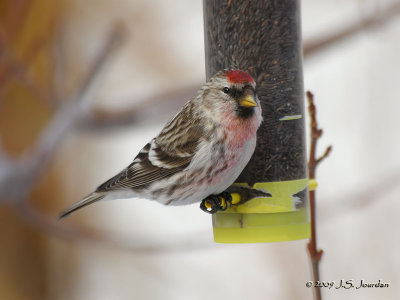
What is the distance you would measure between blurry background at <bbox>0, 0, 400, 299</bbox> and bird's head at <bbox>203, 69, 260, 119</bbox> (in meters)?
2.08

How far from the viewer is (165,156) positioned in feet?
8.88

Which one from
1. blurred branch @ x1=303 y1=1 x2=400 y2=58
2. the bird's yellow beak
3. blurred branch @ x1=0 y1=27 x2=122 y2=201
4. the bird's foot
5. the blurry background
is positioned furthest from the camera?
the blurry background

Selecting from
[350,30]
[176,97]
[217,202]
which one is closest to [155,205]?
[176,97]

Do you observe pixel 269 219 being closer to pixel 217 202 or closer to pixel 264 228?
pixel 264 228

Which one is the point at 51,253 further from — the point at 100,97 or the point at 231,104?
the point at 231,104

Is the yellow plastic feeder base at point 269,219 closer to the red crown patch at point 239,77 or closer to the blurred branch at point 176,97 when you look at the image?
the red crown patch at point 239,77

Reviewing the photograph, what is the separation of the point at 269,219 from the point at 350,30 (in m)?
1.27

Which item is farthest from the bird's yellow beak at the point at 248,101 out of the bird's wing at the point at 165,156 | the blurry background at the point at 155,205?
the blurry background at the point at 155,205

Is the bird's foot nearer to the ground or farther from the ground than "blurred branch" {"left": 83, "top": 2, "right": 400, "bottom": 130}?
nearer to the ground

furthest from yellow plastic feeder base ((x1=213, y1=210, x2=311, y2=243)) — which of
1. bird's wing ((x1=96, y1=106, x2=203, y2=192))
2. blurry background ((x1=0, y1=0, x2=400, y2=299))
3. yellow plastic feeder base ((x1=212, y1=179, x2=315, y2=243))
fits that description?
blurry background ((x1=0, y1=0, x2=400, y2=299))

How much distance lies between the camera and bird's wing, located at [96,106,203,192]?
2.65 m

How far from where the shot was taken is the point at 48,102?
359 cm

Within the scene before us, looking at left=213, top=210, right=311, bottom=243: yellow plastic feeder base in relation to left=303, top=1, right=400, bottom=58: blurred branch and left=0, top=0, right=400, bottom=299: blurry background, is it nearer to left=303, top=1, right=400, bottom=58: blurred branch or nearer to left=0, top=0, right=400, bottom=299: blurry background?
left=303, top=1, right=400, bottom=58: blurred branch

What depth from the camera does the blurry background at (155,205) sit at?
5.02 meters
